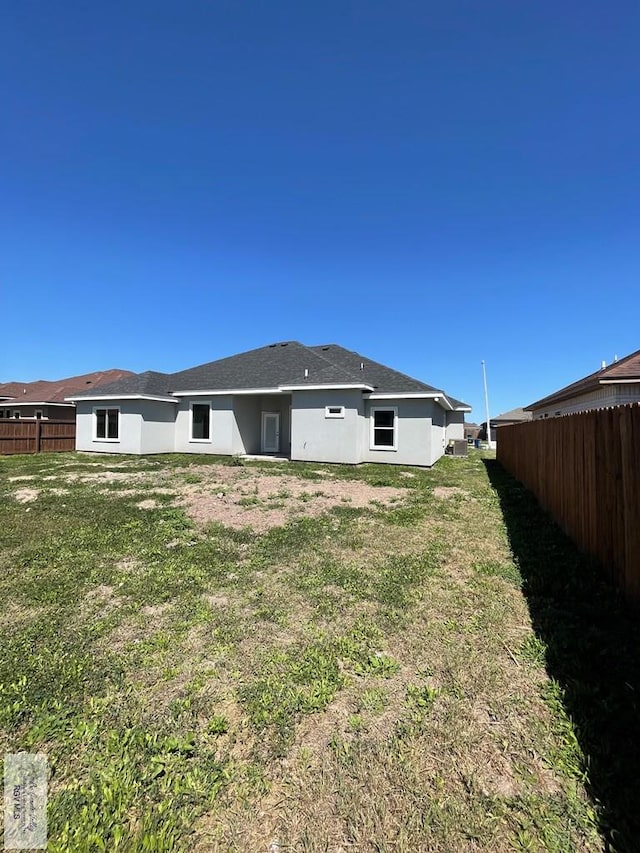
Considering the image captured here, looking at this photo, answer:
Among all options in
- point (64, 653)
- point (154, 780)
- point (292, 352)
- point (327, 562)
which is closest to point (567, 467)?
point (327, 562)

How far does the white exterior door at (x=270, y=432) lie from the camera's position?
1905 cm

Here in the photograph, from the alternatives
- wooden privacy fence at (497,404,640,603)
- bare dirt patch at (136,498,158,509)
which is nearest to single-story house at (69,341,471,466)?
bare dirt patch at (136,498,158,509)

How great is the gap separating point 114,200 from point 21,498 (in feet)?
37.3

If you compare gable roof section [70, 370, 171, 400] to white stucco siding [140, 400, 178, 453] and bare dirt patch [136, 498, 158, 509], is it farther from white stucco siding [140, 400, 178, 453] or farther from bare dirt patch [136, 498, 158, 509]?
bare dirt patch [136, 498, 158, 509]

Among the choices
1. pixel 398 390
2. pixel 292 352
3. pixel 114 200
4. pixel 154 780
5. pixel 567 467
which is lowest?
pixel 154 780

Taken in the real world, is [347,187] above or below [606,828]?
above

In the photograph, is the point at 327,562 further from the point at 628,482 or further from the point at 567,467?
the point at 567,467

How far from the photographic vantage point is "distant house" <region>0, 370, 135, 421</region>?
2702 centimetres

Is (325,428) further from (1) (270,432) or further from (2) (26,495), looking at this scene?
(2) (26,495)

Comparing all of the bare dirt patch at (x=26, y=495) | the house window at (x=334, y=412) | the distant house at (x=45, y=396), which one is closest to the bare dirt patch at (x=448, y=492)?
the house window at (x=334, y=412)

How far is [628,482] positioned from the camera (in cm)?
354

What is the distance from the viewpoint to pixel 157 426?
59.4 feet

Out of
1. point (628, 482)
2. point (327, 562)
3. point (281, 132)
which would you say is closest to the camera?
point (628, 482)

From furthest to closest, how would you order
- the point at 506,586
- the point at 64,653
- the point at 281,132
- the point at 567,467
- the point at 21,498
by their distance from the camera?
the point at 281,132
the point at 21,498
the point at 567,467
the point at 506,586
the point at 64,653
